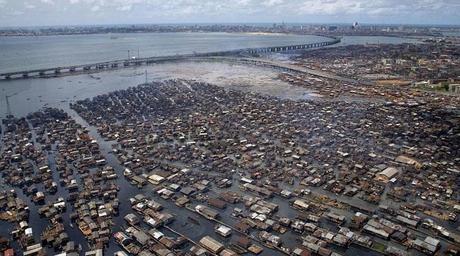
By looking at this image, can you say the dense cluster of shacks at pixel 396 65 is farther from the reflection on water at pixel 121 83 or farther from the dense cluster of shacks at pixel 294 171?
the dense cluster of shacks at pixel 294 171

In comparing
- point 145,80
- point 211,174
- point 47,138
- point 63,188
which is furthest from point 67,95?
point 211,174

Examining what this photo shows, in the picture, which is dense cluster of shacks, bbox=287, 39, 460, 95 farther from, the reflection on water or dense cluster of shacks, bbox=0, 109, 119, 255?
dense cluster of shacks, bbox=0, 109, 119, 255

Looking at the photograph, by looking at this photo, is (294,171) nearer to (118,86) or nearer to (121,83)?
(118,86)

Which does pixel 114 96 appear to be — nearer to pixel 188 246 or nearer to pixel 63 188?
pixel 63 188

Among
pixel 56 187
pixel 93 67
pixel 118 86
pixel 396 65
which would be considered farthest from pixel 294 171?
pixel 93 67

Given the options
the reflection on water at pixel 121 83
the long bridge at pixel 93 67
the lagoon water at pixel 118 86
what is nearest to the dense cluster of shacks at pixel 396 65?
the reflection on water at pixel 121 83

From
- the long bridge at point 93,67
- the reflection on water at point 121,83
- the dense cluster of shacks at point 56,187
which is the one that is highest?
the long bridge at point 93,67

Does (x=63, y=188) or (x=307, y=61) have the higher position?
(x=307, y=61)

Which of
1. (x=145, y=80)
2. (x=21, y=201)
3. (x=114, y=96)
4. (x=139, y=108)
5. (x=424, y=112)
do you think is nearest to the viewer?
(x=21, y=201)
